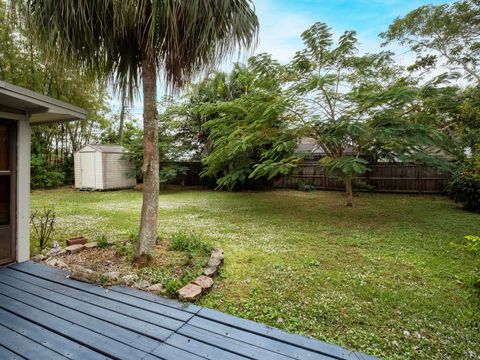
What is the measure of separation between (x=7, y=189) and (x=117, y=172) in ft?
30.9

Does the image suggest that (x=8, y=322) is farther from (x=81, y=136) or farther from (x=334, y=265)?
(x=81, y=136)

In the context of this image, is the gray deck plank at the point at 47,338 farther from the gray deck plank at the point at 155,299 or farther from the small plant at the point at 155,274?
the small plant at the point at 155,274

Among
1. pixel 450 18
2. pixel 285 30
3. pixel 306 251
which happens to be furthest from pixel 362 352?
pixel 450 18

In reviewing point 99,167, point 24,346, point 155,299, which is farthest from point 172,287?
point 99,167

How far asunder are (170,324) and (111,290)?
34.9 inches

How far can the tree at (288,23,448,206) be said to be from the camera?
5441 mm

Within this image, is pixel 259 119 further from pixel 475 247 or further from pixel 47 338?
pixel 47 338

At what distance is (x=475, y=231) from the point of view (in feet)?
16.0

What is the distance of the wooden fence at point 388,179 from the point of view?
993 centimetres

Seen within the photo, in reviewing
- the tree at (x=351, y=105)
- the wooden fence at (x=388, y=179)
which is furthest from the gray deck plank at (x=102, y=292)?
the wooden fence at (x=388, y=179)

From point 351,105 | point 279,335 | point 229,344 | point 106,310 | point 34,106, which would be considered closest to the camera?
point 229,344

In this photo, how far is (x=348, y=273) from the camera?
3072 mm

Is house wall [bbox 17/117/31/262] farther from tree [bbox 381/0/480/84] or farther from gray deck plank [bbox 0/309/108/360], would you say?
tree [bbox 381/0/480/84]

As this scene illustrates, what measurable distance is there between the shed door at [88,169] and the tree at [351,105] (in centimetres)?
905
